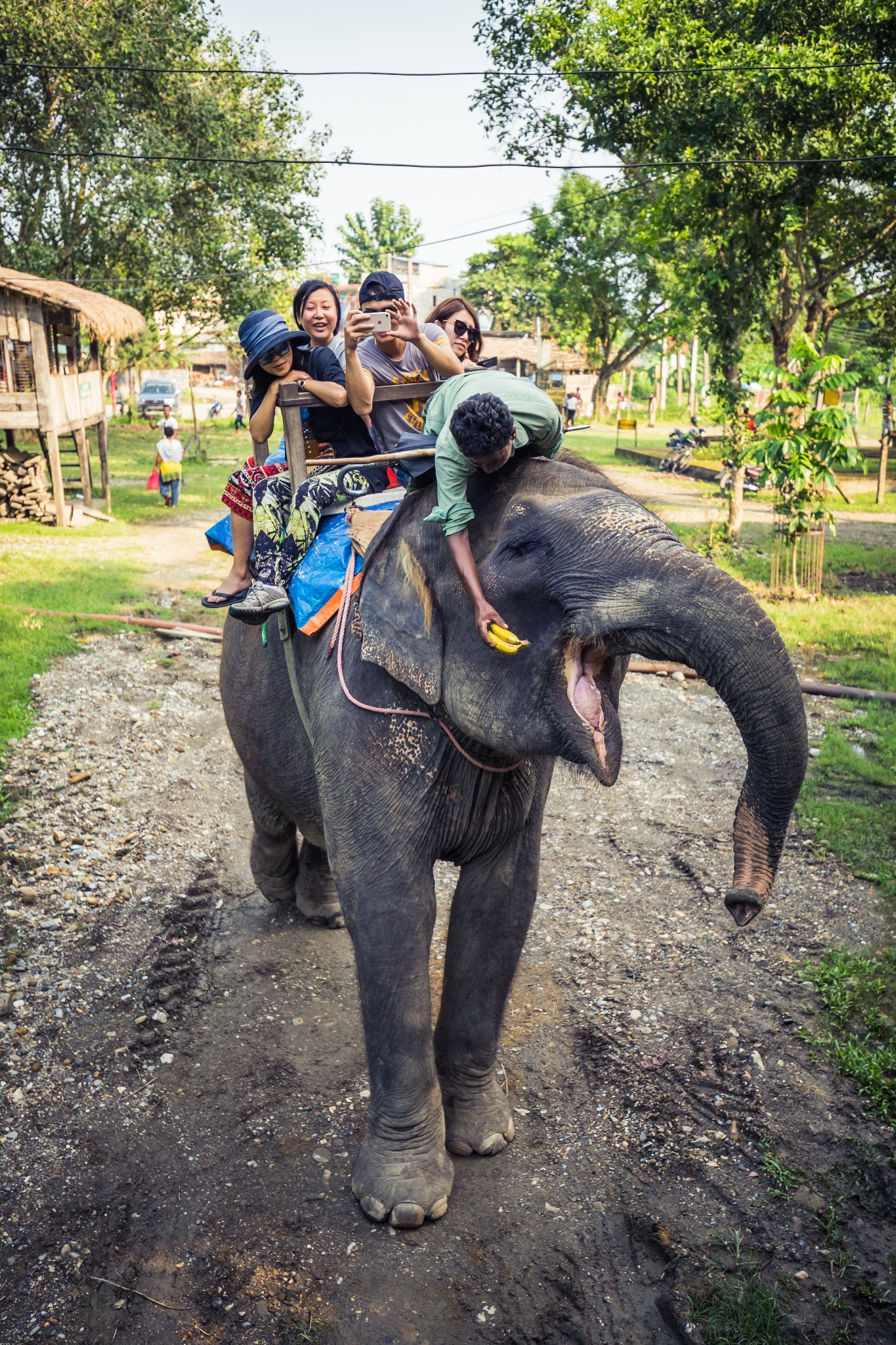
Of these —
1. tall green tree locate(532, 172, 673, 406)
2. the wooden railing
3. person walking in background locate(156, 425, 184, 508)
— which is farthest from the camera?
tall green tree locate(532, 172, 673, 406)

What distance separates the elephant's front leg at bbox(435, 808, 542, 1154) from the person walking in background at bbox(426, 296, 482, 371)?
1.90 meters

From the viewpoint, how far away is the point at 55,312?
58.9 ft

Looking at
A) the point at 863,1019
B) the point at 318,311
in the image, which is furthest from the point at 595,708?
the point at 863,1019

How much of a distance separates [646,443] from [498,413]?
3543 cm

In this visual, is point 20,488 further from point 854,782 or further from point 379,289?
point 379,289

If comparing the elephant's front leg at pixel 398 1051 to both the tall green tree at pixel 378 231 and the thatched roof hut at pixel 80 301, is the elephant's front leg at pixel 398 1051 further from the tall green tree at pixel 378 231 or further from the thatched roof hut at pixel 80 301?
the tall green tree at pixel 378 231

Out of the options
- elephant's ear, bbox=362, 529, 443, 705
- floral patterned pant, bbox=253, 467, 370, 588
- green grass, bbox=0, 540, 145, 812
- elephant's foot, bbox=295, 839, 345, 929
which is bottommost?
elephant's foot, bbox=295, 839, 345, 929

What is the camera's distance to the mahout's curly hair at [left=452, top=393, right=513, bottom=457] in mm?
2410

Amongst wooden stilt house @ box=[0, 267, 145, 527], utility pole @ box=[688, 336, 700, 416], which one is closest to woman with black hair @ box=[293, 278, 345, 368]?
wooden stilt house @ box=[0, 267, 145, 527]

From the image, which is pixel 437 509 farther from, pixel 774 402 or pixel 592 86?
pixel 592 86

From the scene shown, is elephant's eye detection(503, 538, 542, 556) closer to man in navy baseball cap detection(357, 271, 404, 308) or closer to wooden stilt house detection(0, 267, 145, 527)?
man in navy baseball cap detection(357, 271, 404, 308)

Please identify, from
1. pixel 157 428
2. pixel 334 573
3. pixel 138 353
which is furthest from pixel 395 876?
pixel 157 428

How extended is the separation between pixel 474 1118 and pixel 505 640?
1.94 metres

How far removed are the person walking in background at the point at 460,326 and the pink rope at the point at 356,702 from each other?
1.20m
